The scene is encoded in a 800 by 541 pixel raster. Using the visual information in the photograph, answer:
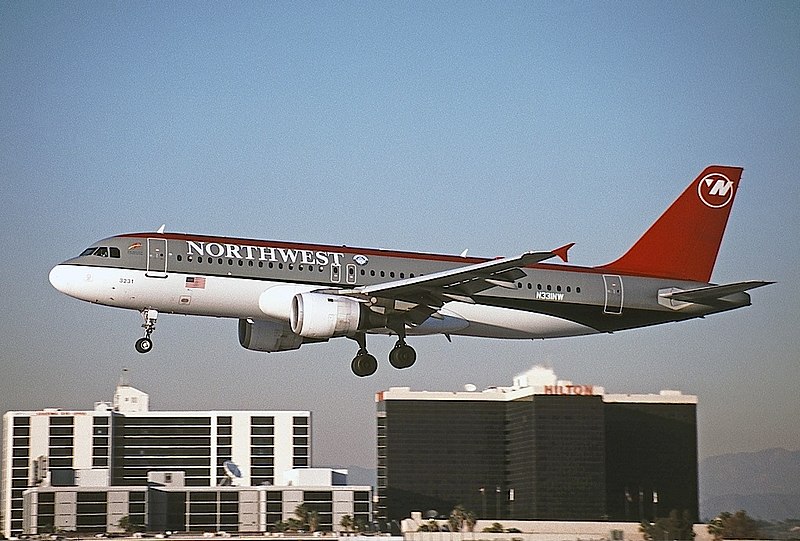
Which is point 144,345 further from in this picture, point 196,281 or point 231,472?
point 231,472

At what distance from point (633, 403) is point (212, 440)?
43841 millimetres

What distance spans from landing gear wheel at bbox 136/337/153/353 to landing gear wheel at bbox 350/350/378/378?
6899 mm

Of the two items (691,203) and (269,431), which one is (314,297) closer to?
(691,203)

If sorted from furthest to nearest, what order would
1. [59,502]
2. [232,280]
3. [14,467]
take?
[14,467], [59,502], [232,280]

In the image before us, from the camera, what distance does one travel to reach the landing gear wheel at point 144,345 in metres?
38.9

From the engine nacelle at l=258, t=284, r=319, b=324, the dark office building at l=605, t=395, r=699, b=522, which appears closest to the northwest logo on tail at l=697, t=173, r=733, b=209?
the engine nacelle at l=258, t=284, r=319, b=324

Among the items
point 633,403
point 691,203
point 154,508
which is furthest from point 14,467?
point 691,203

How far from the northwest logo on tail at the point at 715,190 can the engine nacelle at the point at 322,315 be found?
52.7 ft

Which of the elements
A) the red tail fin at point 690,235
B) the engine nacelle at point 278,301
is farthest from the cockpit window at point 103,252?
the red tail fin at point 690,235

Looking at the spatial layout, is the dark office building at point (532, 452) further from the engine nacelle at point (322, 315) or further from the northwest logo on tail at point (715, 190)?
the engine nacelle at point (322, 315)

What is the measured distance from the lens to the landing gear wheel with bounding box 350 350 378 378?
42.0 meters

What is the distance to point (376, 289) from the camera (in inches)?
1496

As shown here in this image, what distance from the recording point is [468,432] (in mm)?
132000

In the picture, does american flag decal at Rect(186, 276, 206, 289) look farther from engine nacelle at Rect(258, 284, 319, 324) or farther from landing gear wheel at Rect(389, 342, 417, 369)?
landing gear wheel at Rect(389, 342, 417, 369)
